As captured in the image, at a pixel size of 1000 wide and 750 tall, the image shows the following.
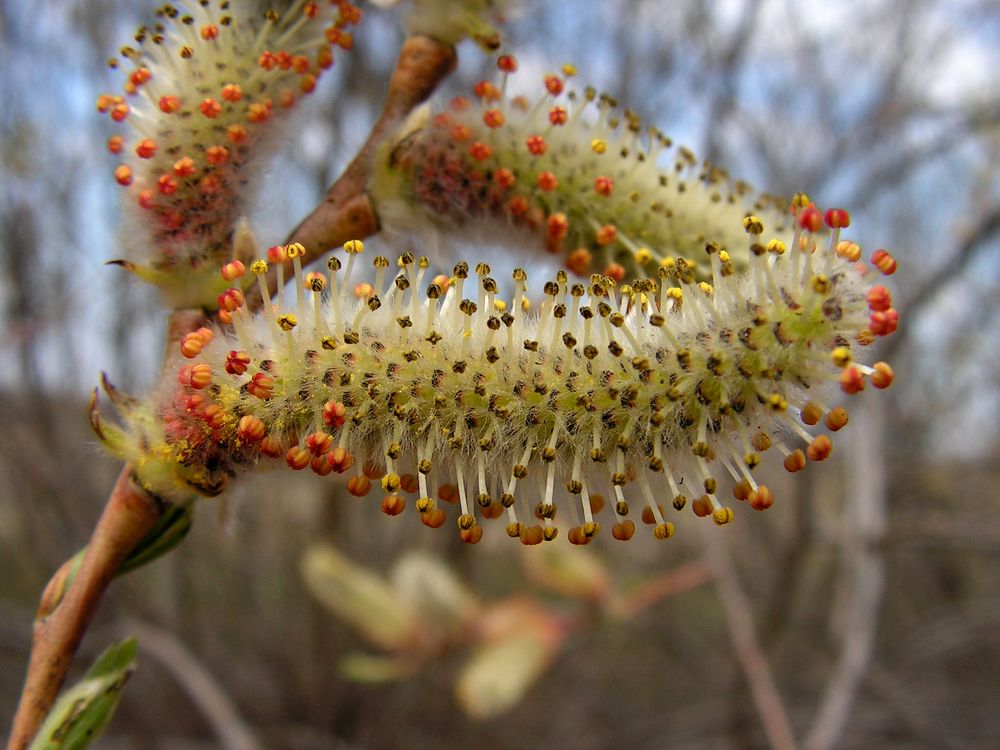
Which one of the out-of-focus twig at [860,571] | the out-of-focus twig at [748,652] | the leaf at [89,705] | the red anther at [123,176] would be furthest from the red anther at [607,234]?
the out-of-focus twig at [860,571]

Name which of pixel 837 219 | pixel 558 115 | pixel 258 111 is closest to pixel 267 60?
pixel 258 111

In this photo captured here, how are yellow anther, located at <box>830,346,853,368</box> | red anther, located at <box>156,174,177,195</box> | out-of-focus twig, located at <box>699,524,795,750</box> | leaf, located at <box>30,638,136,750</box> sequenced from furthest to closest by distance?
out-of-focus twig, located at <box>699,524,795,750</box> < red anther, located at <box>156,174,177,195</box> < leaf, located at <box>30,638,136,750</box> < yellow anther, located at <box>830,346,853,368</box>

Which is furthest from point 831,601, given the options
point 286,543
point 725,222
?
point 725,222

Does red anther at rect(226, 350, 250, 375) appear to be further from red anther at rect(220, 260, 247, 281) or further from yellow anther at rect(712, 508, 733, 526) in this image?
yellow anther at rect(712, 508, 733, 526)

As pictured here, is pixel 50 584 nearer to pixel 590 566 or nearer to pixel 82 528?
pixel 590 566

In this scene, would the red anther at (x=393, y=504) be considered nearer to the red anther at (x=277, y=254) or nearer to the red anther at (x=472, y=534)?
the red anther at (x=472, y=534)

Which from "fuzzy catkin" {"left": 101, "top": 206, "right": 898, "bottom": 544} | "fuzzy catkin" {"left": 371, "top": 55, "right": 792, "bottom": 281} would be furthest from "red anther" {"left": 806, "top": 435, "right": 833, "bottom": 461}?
"fuzzy catkin" {"left": 371, "top": 55, "right": 792, "bottom": 281}

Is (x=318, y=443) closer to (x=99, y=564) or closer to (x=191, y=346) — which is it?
(x=191, y=346)
